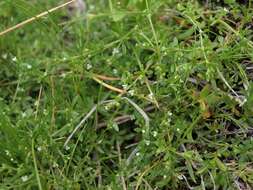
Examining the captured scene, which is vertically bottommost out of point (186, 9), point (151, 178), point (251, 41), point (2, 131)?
point (151, 178)

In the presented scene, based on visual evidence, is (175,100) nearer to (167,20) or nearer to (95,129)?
(95,129)

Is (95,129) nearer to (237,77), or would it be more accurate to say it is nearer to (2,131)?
(2,131)

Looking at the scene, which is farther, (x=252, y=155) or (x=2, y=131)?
(x=2, y=131)

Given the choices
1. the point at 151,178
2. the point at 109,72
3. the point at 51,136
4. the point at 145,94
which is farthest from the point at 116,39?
the point at 151,178

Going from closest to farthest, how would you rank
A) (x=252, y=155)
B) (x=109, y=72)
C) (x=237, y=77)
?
(x=252, y=155) → (x=237, y=77) → (x=109, y=72)

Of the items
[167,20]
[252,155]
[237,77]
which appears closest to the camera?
[252,155]

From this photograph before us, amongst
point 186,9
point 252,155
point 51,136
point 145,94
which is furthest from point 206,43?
point 51,136

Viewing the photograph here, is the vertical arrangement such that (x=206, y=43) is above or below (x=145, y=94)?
above
